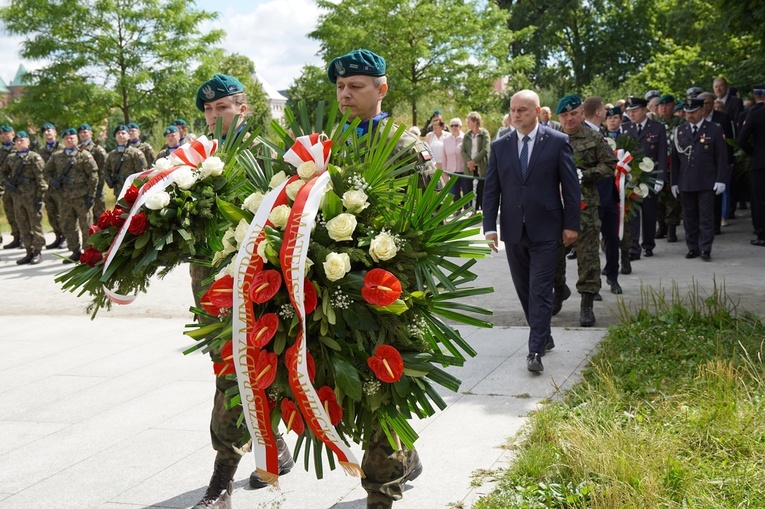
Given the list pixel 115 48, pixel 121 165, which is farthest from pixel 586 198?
pixel 115 48

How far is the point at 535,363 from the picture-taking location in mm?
6535

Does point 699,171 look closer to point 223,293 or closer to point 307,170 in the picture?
point 307,170

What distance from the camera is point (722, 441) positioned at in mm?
4426

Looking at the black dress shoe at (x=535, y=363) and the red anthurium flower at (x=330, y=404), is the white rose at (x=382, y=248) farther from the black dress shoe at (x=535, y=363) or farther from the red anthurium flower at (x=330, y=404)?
the black dress shoe at (x=535, y=363)

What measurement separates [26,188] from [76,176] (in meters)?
1.70

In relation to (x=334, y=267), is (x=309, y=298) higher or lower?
lower

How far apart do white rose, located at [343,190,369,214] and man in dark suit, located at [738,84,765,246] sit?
10.9 meters

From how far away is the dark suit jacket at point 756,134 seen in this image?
1288 cm

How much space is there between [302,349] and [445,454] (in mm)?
2087

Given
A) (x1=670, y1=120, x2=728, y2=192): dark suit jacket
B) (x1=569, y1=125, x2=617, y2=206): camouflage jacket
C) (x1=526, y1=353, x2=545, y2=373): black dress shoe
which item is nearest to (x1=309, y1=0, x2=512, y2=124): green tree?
(x1=670, y1=120, x2=728, y2=192): dark suit jacket

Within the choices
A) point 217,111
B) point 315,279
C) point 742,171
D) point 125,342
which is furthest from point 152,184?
point 742,171

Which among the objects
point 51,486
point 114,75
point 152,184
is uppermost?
point 114,75

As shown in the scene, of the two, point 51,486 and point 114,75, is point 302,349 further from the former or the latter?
point 114,75

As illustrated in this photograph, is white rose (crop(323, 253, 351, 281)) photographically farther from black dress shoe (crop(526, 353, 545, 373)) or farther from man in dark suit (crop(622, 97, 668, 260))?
man in dark suit (crop(622, 97, 668, 260))
